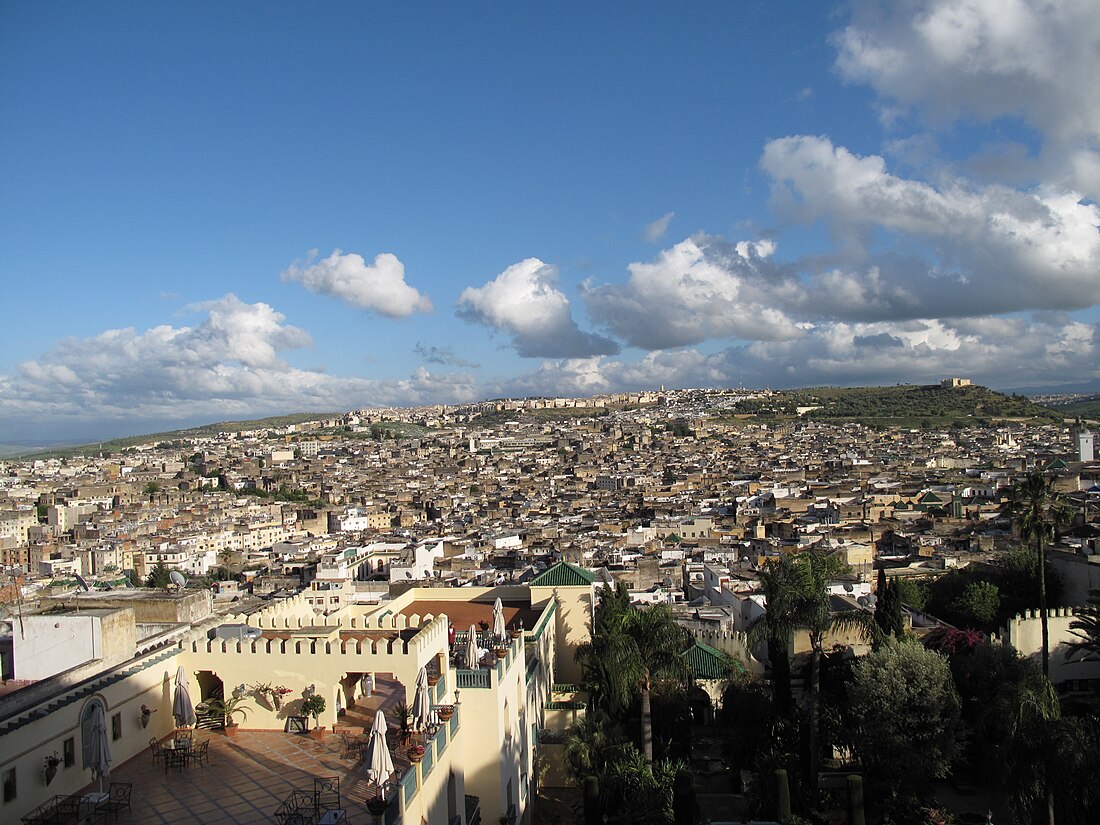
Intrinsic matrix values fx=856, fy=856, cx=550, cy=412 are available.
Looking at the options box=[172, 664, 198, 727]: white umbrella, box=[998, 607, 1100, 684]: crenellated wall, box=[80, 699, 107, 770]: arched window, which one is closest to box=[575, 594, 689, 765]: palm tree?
box=[172, 664, 198, 727]: white umbrella

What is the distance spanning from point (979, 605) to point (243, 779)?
20.6 meters

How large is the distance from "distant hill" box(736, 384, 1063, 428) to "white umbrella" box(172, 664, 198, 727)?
119469 mm

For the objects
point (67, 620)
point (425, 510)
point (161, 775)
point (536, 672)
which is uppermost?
point (67, 620)

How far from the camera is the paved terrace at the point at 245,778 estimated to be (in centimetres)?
779

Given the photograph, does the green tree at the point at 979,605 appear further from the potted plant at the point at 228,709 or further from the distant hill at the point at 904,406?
the distant hill at the point at 904,406

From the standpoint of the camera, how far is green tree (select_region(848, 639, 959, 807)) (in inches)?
549

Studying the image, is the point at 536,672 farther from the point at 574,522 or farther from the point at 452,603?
the point at 574,522

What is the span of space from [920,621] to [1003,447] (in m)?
78.9

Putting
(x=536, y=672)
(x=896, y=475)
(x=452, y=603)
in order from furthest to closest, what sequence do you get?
(x=896, y=475) → (x=452, y=603) → (x=536, y=672)

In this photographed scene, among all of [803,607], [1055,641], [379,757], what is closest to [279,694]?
[379,757]

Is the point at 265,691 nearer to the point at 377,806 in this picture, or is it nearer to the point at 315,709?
the point at 315,709

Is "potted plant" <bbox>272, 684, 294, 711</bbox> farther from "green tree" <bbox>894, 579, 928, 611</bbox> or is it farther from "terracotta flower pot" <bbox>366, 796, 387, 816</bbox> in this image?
"green tree" <bbox>894, 579, 928, 611</bbox>

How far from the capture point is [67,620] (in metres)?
10.2

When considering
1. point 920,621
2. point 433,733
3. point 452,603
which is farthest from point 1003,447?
point 433,733
